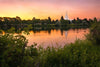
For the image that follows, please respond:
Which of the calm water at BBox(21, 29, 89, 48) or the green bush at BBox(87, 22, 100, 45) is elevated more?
the green bush at BBox(87, 22, 100, 45)

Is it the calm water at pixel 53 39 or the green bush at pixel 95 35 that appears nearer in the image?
the green bush at pixel 95 35

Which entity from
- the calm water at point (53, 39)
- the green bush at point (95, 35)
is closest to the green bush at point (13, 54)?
the calm water at point (53, 39)

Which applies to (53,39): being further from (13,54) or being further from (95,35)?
(13,54)

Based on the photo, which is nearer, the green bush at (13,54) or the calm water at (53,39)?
the green bush at (13,54)

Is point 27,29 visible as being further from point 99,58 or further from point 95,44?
point 95,44

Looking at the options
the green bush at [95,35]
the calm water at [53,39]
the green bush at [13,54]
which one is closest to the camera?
the green bush at [13,54]

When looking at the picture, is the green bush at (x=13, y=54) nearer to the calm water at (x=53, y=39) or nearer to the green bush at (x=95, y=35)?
the calm water at (x=53, y=39)

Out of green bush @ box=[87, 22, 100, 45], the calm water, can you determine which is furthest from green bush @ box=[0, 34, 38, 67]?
green bush @ box=[87, 22, 100, 45]

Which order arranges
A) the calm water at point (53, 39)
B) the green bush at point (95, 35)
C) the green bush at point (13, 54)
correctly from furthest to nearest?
the calm water at point (53, 39)
the green bush at point (95, 35)
the green bush at point (13, 54)

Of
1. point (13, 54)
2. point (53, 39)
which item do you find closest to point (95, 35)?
point (13, 54)

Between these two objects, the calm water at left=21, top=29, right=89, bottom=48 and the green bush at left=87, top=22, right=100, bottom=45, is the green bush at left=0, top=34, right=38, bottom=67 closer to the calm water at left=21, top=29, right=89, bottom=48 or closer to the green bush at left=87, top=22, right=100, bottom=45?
the calm water at left=21, top=29, right=89, bottom=48

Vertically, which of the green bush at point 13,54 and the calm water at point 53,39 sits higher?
the green bush at point 13,54

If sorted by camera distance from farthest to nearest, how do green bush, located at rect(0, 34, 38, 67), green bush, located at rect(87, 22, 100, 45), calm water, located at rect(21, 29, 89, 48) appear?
calm water, located at rect(21, 29, 89, 48)
green bush, located at rect(87, 22, 100, 45)
green bush, located at rect(0, 34, 38, 67)

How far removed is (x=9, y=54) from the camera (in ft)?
10.4
